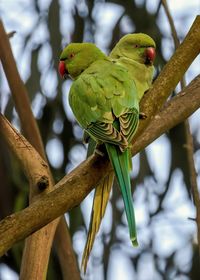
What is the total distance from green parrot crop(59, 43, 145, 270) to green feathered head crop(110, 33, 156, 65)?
0.28m

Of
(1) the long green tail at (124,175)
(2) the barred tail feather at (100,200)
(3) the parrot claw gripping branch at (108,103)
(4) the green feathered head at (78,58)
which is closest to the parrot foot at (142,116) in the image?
(3) the parrot claw gripping branch at (108,103)

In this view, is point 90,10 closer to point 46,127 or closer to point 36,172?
point 46,127

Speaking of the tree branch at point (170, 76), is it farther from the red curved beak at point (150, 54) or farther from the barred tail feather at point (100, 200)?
the red curved beak at point (150, 54)

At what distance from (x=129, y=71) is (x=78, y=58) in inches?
6.7

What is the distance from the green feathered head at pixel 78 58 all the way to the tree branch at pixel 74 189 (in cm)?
34

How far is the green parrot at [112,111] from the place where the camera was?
1.72 meters

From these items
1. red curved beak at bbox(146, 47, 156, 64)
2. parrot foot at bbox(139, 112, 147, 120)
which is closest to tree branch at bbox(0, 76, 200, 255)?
parrot foot at bbox(139, 112, 147, 120)

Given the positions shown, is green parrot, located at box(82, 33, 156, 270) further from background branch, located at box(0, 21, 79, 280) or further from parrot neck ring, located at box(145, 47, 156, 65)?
background branch, located at box(0, 21, 79, 280)

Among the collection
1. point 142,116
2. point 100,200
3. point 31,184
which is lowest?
point 100,200

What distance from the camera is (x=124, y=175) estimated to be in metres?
1.72

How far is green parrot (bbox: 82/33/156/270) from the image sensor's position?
2.05 m

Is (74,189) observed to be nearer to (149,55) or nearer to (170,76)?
(170,76)

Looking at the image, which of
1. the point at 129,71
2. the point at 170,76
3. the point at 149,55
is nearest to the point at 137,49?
the point at 149,55

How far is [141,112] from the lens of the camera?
6.08 ft
